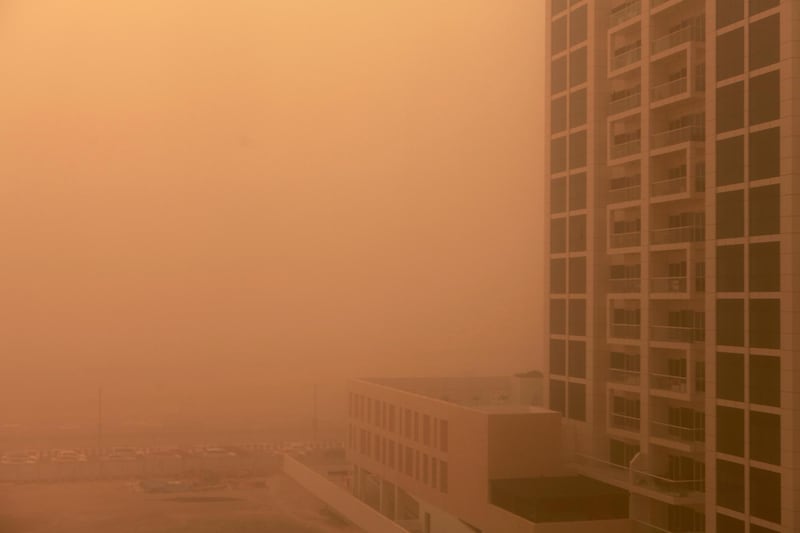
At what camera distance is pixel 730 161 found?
16.1ft

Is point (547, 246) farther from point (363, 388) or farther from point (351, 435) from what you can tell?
point (351, 435)

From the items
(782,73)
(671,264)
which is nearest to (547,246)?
(671,264)

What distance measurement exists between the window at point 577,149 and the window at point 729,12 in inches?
66.2

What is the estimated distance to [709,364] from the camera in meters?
5.00

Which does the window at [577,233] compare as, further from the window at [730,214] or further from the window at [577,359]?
the window at [730,214]

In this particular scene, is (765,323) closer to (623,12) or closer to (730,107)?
(730,107)

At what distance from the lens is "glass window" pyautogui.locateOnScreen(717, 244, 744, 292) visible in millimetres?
4816

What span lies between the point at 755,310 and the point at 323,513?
4172 millimetres

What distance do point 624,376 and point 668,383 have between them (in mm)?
539

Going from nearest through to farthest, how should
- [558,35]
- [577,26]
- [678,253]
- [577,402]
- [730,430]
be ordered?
[730,430], [678,253], [577,402], [577,26], [558,35]

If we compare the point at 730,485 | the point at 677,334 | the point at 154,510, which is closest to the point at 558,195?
the point at 677,334

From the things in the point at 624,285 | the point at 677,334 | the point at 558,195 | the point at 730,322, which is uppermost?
the point at 558,195

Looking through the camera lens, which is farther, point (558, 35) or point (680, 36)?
point (558, 35)

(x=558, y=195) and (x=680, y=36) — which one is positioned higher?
(x=680, y=36)
